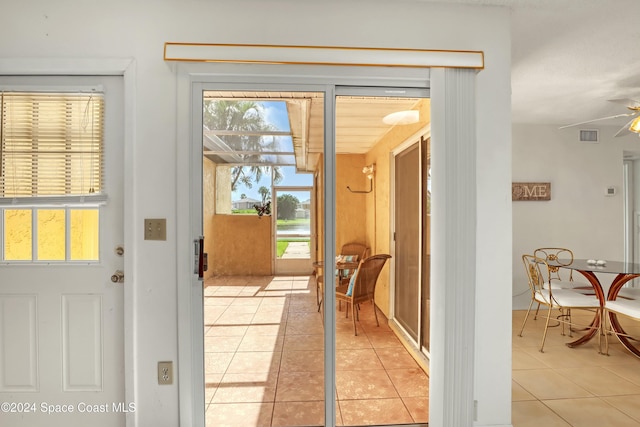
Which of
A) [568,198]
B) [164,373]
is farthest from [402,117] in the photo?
[568,198]

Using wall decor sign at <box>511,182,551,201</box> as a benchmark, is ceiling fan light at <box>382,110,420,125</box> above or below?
above

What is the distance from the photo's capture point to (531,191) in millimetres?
4691

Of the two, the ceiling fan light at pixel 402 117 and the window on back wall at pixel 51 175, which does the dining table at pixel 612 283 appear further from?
the window on back wall at pixel 51 175

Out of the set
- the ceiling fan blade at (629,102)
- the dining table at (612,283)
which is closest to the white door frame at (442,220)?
the ceiling fan blade at (629,102)

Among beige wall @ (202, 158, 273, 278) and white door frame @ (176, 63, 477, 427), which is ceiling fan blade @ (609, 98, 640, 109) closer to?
white door frame @ (176, 63, 477, 427)

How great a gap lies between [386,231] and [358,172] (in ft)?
1.67

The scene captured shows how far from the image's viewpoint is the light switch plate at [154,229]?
1917 mm

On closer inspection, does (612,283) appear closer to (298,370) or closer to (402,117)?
(402,117)

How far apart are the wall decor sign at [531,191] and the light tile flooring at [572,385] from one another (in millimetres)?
1851

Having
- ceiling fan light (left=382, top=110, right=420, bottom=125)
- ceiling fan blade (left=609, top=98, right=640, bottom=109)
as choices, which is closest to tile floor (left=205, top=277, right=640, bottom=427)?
ceiling fan light (left=382, top=110, right=420, bottom=125)

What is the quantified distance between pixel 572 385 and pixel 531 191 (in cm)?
276

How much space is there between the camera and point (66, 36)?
190cm

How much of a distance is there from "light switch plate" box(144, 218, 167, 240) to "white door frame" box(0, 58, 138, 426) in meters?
0.06

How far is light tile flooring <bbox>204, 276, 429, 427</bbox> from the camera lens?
2.01m
